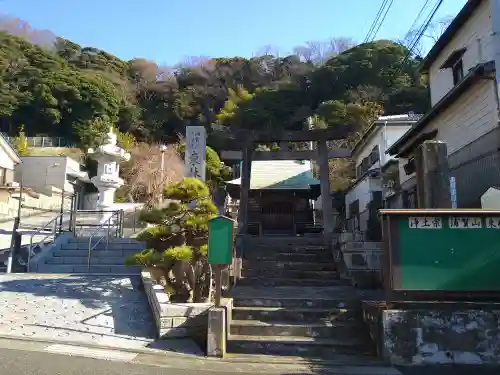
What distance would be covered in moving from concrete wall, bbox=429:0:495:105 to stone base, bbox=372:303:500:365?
24.4 feet

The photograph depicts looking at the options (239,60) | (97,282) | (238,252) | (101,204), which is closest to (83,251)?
(97,282)

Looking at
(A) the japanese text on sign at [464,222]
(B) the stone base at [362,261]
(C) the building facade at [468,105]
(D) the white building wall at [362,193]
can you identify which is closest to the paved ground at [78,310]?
(B) the stone base at [362,261]

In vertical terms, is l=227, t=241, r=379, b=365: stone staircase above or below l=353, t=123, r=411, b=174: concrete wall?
below

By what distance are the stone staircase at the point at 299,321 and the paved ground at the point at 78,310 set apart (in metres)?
1.80

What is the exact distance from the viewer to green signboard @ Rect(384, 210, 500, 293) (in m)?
6.55

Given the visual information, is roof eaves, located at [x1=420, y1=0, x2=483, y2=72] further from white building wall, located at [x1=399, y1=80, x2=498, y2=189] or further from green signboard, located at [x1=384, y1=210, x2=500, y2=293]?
green signboard, located at [x1=384, y1=210, x2=500, y2=293]

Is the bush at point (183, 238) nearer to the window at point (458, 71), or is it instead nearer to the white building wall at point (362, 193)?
the window at point (458, 71)

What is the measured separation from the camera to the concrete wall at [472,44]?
39.2ft

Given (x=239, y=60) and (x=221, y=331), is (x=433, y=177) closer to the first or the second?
(x=221, y=331)

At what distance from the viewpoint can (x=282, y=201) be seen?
915 inches

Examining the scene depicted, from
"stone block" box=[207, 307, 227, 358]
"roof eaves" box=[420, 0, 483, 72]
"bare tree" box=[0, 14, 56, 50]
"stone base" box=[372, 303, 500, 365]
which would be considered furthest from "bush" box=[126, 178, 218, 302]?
"bare tree" box=[0, 14, 56, 50]

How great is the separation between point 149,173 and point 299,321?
31.2 meters

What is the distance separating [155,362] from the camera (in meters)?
6.21

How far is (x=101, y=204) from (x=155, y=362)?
17632mm
